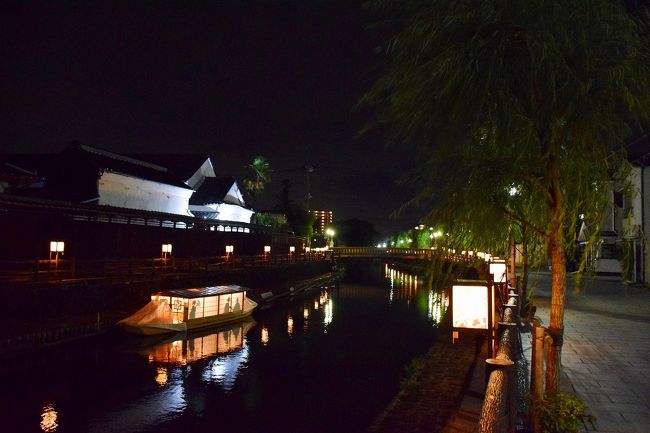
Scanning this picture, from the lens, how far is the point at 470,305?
30.1 feet

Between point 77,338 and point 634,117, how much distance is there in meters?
20.0

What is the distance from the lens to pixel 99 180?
3086cm

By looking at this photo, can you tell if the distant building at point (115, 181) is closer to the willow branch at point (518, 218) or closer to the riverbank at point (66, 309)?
the riverbank at point (66, 309)

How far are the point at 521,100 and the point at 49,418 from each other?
1332cm

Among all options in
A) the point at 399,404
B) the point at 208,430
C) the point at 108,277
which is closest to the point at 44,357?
the point at 108,277

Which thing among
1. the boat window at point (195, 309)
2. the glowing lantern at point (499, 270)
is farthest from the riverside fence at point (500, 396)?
the boat window at point (195, 309)

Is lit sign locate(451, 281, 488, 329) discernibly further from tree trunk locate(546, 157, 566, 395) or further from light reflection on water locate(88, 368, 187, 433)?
light reflection on water locate(88, 368, 187, 433)

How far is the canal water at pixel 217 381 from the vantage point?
1286cm

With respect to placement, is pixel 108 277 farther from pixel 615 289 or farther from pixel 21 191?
pixel 615 289

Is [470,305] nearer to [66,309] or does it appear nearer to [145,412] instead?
[145,412]

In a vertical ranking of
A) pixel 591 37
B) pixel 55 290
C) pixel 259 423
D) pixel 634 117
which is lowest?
pixel 259 423

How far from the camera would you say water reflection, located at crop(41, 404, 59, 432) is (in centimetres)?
1211

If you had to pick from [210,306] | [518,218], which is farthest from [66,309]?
[518,218]

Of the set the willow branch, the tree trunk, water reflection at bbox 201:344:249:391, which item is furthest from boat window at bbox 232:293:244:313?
the willow branch
